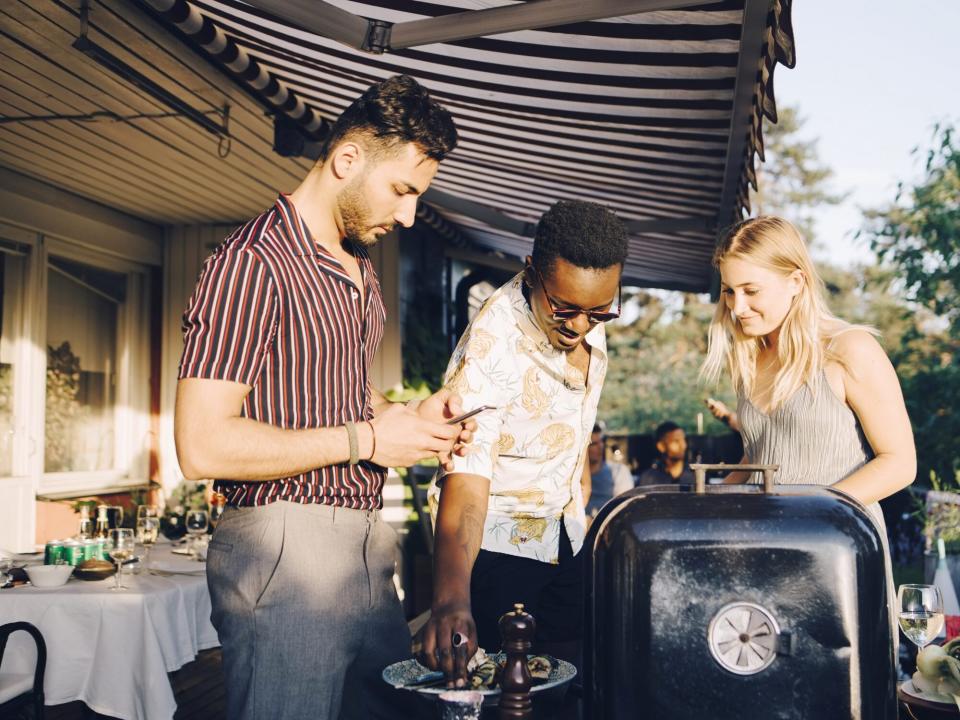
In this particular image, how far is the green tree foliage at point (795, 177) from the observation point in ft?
91.5

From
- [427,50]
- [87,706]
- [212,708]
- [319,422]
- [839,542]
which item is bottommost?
[212,708]

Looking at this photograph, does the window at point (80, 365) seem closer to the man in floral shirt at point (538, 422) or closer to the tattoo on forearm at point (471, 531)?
the man in floral shirt at point (538, 422)

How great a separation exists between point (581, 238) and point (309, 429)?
773 mm

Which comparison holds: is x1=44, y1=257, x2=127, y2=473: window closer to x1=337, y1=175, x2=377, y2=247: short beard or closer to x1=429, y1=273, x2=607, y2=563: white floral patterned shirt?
x1=429, y1=273, x2=607, y2=563: white floral patterned shirt

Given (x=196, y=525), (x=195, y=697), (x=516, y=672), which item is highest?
(x=516, y=672)

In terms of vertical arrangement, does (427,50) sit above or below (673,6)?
above

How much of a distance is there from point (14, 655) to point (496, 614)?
214cm

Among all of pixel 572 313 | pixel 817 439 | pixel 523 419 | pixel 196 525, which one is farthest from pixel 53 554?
pixel 817 439

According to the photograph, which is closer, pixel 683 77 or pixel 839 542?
pixel 839 542

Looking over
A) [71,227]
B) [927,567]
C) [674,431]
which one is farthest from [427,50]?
[674,431]

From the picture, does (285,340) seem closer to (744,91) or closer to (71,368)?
(744,91)

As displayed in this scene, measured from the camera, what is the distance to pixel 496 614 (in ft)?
7.23

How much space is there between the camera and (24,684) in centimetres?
331

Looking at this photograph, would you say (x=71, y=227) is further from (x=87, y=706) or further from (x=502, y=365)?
(x=502, y=365)
